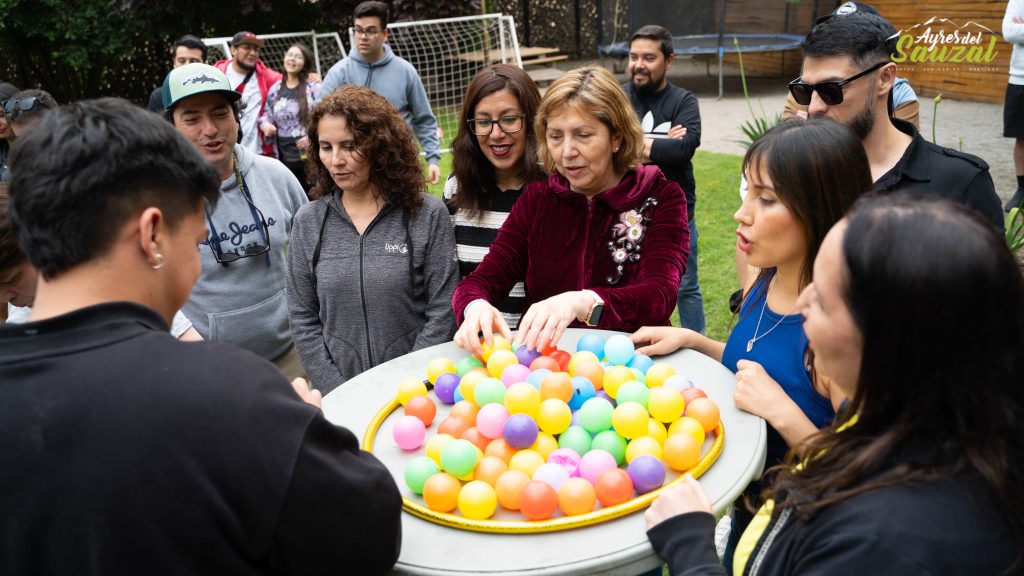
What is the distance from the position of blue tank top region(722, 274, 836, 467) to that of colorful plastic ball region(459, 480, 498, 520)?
86 centimetres

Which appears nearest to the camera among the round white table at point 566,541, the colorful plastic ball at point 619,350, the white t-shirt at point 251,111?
the round white table at point 566,541

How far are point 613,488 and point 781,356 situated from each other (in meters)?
0.71

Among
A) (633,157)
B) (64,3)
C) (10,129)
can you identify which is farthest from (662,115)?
(64,3)

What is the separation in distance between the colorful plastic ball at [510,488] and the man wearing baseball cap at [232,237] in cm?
175

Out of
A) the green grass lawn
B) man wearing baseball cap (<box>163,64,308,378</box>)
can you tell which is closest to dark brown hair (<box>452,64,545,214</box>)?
man wearing baseball cap (<box>163,64,308,378</box>)

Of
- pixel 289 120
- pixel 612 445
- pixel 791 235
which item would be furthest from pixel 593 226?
pixel 289 120

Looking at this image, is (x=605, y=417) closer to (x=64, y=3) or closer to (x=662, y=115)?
(x=662, y=115)

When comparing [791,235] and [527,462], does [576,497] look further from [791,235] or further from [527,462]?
[791,235]

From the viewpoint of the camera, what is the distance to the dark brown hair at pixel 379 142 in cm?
286

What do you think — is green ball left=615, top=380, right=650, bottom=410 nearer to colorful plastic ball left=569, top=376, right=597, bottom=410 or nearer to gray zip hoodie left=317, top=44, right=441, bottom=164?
colorful plastic ball left=569, top=376, right=597, bottom=410

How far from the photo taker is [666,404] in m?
1.86

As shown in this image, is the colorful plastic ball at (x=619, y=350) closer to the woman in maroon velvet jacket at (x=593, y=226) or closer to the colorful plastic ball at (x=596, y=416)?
the woman in maroon velvet jacket at (x=593, y=226)

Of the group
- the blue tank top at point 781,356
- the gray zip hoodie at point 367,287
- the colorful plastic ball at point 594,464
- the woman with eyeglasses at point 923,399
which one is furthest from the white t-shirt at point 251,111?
the woman with eyeglasses at point 923,399

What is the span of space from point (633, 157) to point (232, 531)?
6.23ft
